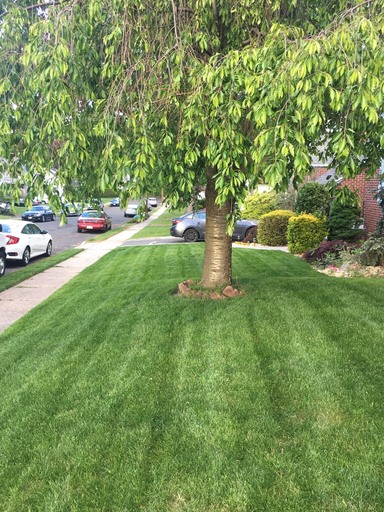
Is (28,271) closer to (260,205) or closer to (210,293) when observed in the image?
(210,293)

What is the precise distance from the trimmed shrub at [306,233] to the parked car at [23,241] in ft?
28.1

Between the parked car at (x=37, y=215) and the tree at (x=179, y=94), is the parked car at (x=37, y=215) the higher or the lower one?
the lower one

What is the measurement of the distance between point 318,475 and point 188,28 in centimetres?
478

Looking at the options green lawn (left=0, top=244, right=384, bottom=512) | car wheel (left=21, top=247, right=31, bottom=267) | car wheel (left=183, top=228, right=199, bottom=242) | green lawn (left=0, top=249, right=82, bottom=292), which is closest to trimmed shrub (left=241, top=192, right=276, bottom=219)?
car wheel (left=183, top=228, right=199, bottom=242)

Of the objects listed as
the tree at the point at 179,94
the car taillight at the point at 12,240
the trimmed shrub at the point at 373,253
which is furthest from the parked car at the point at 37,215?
the tree at the point at 179,94

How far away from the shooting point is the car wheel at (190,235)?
20688 millimetres

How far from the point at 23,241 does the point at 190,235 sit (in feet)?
27.1

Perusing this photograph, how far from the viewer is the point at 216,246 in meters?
6.89

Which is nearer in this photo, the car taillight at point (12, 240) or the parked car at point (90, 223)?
the car taillight at point (12, 240)

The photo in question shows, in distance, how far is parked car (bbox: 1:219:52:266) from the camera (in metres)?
13.9

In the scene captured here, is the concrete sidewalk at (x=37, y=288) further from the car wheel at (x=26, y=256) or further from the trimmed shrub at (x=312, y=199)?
the trimmed shrub at (x=312, y=199)

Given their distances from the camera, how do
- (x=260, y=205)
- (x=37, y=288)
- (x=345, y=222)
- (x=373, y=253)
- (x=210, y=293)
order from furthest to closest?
1. (x=260, y=205)
2. (x=345, y=222)
3. (x=37, y=288)
4. (x=373, y=253)
5. (x=210, y=293)


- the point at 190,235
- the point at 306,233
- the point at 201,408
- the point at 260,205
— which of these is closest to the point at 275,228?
the point at 306,233

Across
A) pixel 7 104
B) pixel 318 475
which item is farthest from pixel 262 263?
pixel 318 475
